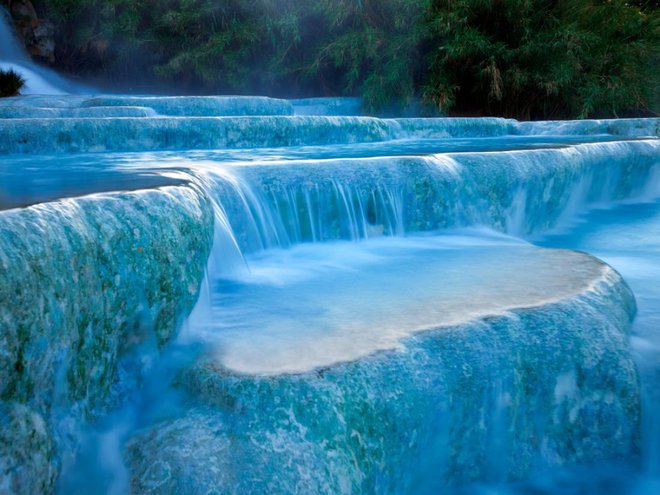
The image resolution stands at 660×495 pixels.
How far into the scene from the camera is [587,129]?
6.82 metres

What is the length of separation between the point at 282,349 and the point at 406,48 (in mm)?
8860

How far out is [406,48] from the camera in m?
9.71

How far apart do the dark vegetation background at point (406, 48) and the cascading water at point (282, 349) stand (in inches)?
280

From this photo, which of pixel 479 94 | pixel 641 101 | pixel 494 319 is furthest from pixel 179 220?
pixel 641 101

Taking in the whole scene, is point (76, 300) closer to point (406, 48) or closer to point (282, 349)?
point (282, 349)

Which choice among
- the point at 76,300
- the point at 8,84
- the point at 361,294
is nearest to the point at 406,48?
the point at 8,84

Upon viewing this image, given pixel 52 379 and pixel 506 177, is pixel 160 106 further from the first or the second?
pixel 52 379

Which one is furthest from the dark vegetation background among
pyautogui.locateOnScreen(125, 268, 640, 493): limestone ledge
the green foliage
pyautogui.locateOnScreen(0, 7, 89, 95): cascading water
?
pyautogui.locateOnScreen(125, 268, 640, 493): limestone ledge

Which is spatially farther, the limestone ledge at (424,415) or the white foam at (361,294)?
the white foam at (361,294)

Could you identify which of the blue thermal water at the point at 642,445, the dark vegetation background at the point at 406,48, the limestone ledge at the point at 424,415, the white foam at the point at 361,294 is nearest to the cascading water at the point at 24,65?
the dark vegetation background at the point at 406,48

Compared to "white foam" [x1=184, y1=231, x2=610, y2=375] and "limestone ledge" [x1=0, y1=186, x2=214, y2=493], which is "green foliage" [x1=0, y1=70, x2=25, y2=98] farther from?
"limestone ledge" [x1=0, y1=186, x2=214, y2=493]

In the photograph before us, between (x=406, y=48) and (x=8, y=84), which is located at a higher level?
(x=406, y=48)

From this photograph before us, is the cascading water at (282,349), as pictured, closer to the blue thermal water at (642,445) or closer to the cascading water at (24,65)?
the blue thermal water at (642,445)

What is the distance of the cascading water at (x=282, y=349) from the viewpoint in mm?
1438
